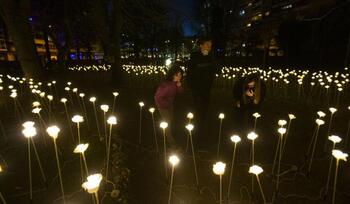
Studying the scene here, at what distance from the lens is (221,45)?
2717cm

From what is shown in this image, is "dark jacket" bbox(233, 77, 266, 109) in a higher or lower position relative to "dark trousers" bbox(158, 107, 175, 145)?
higher

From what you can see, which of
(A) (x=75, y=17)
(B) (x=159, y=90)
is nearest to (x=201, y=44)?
(B) (x=159, y=90)

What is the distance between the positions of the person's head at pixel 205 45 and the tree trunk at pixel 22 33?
6.85m

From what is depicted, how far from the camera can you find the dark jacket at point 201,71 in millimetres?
4535

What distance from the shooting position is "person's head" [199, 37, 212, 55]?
171 inches

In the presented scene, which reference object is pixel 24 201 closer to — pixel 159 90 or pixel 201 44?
pixel 159 90

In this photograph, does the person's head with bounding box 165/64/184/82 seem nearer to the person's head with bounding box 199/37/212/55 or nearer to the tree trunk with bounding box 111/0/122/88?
the person's head with bounding box 199/37/212/55

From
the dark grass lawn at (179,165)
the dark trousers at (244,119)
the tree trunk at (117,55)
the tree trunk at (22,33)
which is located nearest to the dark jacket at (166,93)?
the dark grass lawn at (179,165)

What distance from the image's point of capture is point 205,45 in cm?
435

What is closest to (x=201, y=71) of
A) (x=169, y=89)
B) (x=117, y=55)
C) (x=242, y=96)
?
(x=169, y=89)

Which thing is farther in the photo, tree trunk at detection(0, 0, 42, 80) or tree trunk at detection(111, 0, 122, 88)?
tree trunk at detection(111, 0, 122, 88)

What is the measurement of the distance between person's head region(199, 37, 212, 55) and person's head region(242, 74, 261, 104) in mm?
870

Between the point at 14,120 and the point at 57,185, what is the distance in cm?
418

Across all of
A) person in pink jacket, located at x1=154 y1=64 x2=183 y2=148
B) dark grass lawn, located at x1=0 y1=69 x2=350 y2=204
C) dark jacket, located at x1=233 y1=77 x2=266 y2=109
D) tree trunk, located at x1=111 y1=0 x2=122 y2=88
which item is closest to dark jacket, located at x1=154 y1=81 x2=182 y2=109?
person in pink jacket, located at x1=154 y1=64 x2=183 y2=148
